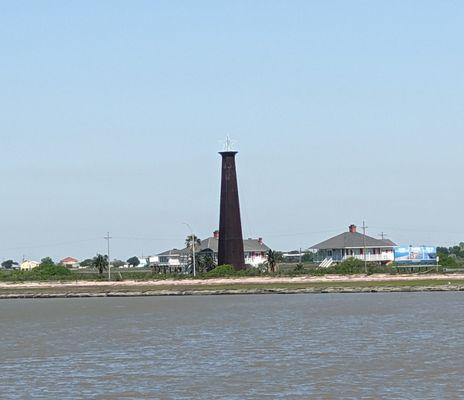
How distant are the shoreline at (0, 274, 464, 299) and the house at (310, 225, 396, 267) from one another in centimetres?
2721

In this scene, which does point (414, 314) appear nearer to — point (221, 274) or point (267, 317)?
point (267, 317)

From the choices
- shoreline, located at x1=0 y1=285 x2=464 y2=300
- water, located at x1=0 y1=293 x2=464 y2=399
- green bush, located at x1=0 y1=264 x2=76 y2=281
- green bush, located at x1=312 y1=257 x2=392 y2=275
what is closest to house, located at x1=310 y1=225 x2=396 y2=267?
green bush, located at x1=312 y1=257 x2=392 y2=275

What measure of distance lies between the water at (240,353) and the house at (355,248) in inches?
2910

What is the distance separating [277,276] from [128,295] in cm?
2175

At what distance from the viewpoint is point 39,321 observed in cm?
7475

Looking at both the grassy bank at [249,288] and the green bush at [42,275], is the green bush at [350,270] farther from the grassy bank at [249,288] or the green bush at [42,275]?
the green bush at [42,275]

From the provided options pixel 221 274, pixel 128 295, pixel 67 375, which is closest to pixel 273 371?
pixel 67 375

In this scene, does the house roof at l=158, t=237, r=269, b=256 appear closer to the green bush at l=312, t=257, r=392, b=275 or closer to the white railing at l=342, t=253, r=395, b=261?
the white railing at l=342, t=253, r=395, b=261

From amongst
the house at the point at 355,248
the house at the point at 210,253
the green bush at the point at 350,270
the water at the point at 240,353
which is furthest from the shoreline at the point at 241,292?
the house at the point at 355,248

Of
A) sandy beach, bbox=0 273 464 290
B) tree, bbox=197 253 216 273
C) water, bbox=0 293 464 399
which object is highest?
tree, bbox=197 253 216 273

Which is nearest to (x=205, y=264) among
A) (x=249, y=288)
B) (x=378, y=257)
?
(x=249, y=288)

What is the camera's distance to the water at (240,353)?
34.7 metres

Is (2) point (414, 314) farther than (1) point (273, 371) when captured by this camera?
Yes

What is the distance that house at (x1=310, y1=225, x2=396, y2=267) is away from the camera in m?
157
